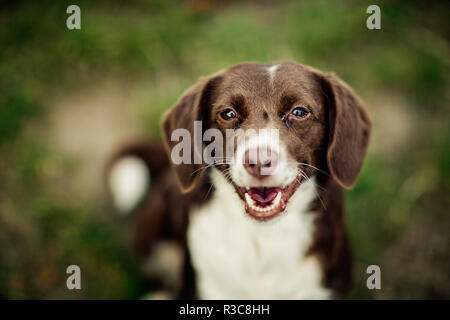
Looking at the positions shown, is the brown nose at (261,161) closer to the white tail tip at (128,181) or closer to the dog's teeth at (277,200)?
the dog's teeth at (277,200)

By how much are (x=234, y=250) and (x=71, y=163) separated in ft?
7.23

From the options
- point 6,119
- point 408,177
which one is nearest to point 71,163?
point 6,119

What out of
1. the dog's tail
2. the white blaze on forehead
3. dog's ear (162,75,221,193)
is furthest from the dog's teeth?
the dog's tail

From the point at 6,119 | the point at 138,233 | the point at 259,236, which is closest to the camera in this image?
the point at 259,236

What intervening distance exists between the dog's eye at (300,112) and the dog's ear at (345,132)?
0.59 feet

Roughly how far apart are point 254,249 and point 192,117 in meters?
0.84

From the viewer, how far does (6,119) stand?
13.1 feet

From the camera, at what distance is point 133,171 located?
3193 mm

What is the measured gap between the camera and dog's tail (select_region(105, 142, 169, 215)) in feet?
10.5

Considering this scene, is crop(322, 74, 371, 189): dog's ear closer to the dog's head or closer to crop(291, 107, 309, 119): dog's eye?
the dog's head

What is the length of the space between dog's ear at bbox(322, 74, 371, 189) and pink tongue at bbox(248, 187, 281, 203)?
0.36m

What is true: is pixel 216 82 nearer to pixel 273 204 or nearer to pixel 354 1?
pixel 273 204

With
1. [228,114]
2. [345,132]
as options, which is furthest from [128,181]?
[345,132]

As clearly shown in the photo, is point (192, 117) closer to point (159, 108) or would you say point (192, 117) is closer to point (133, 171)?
point (133, 171)
